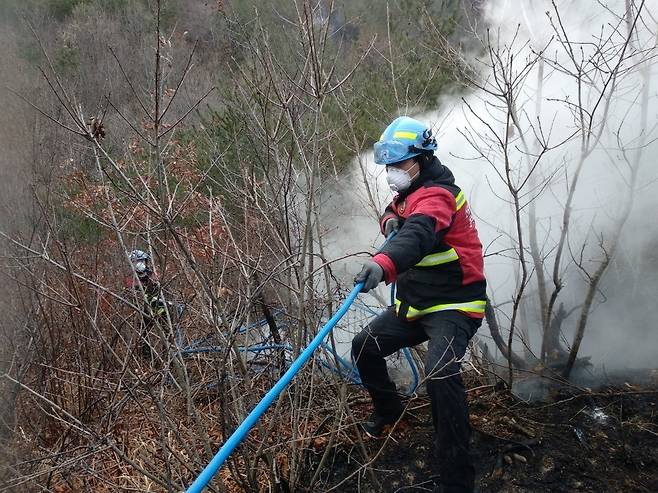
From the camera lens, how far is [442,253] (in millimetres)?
3354

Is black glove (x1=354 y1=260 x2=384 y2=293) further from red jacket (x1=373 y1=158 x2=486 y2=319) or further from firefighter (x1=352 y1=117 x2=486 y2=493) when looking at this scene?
red jacket (x1=373 y1=158 x2=486 y2=319)

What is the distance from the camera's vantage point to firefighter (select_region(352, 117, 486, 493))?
3.12m

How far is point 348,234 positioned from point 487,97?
2.24 meters

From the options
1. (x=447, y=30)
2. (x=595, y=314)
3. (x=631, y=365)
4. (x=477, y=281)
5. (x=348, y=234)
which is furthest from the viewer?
(x=447, y=30)

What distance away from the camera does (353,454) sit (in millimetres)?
3893

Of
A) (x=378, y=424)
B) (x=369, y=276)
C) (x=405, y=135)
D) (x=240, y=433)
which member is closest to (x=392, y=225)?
(x=405, y=135)

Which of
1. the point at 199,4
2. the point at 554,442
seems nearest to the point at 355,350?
the point at 554,442

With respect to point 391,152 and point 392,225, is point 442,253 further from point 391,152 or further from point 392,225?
point 391,152

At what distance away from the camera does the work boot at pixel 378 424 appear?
3.92 metres

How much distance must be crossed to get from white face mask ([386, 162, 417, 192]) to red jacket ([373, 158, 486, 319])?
37mm

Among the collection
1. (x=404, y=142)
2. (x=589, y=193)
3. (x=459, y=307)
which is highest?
(x=589, y=193)

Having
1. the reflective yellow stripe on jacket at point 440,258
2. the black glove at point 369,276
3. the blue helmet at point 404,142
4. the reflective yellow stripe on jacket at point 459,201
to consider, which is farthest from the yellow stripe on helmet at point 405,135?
the black glove at point 369,276

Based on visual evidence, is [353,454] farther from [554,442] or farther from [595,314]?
[595,314]

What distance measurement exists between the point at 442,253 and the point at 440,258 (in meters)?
0.03
